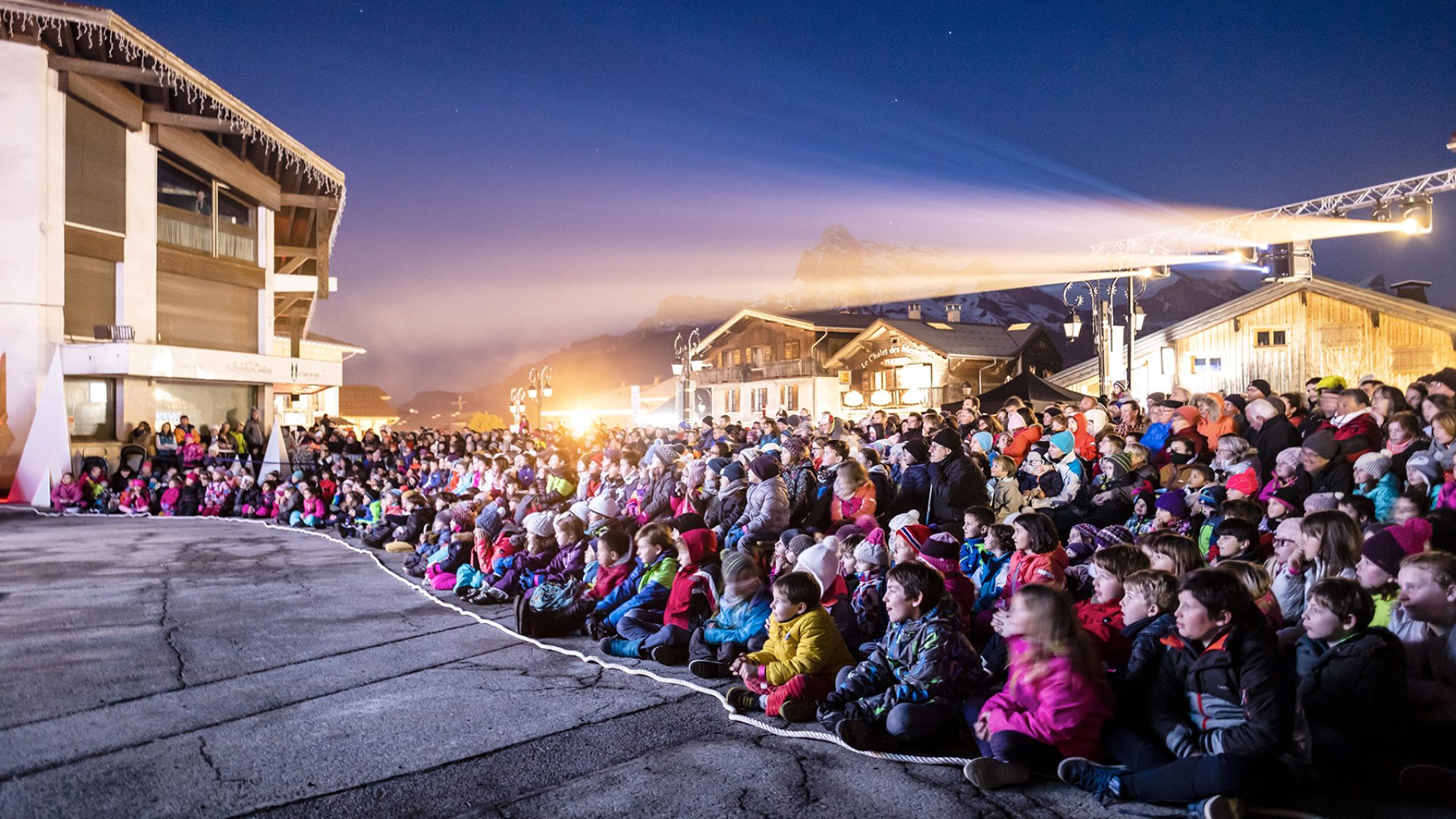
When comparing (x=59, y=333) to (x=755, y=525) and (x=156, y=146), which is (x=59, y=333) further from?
(x=755, y=525)

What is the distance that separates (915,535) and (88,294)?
90.0 ft

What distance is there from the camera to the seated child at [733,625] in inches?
253

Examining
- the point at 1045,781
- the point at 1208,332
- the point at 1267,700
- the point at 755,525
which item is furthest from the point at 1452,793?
the point at 1208,332

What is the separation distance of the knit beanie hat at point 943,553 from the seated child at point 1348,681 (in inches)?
99.2

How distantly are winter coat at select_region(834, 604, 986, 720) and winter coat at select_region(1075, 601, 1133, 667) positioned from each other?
0.77 metres

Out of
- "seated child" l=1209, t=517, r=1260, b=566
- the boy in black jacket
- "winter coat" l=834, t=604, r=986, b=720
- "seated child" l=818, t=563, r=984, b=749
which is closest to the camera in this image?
the boy in black jacket

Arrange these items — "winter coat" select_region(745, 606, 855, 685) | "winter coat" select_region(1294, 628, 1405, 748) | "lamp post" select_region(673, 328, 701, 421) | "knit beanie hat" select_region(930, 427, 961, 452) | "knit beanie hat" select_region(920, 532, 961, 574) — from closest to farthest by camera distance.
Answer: "winter coat" select_region(1294, 628, 1405, 748) < "winter coat" select_region(745, 606, 855, 685) < "knit beanie hat" select_region(920, 532, 961, 574) < "knit beanie hat" select_region(930, 427, 961, 452) < "lamp post" select_region(673, 328, 701, 421)

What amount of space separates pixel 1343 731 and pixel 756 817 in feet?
9.03

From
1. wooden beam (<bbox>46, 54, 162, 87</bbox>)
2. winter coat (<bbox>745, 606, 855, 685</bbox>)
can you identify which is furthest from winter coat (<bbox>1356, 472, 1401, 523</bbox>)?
wooden beam (<bbox>46, 54, 162, 87</bbox>)

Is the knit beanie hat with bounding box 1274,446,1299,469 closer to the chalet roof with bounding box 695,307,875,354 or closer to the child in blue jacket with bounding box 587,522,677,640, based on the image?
the child in blue jacket with bounding box 587,522,677,640

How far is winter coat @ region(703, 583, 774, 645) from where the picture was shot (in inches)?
256

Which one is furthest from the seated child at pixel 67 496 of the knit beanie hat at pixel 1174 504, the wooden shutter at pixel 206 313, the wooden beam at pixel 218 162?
the knit beanie hat at pixel 1174 504

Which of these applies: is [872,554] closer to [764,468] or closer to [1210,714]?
[764,468]

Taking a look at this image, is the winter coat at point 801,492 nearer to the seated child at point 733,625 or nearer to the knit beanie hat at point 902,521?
the knit beanie hat at point 902,521
